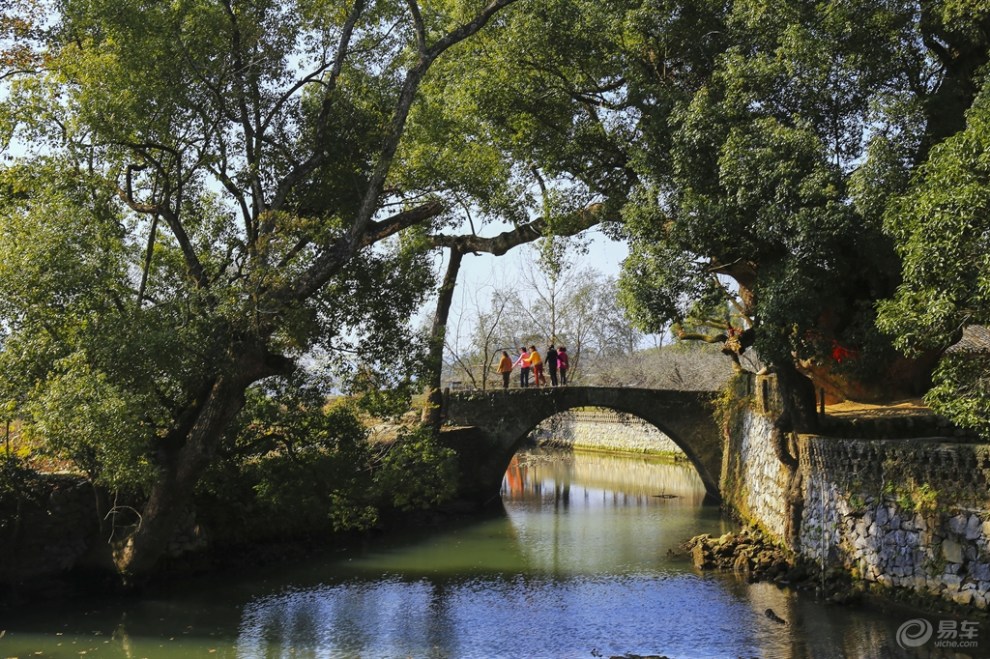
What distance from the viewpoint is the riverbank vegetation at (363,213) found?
10.9 metres

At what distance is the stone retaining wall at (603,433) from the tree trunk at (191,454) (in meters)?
21.2

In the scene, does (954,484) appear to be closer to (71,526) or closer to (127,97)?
(127,97)

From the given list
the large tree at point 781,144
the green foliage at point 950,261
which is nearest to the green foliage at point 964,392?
the green foliage at point 950,261

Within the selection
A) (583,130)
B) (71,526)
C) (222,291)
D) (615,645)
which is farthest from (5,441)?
(583,130)

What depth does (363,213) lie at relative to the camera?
12.7 m

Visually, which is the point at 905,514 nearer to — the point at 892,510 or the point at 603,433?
the point at 892,510

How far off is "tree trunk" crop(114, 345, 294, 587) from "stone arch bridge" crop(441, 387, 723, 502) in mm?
10166

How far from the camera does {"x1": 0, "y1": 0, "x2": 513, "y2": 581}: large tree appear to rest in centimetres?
1104

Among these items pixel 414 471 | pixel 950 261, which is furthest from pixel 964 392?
pixel 414 471

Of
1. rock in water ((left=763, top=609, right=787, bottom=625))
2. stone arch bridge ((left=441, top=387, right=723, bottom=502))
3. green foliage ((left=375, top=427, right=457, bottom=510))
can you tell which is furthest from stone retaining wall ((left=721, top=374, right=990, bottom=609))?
stone arch bridge ((left=441, top=387, right=723, bottom=502))

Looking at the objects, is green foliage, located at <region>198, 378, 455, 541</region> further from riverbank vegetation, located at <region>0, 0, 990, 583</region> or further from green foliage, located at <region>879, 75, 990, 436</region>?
green foliage, located at <region>879, 75, 990, 436</region>

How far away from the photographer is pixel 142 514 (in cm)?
1266

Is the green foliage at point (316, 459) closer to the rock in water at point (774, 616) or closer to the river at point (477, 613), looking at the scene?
the river at point (477, 613)

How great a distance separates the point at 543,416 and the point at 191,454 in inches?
459
